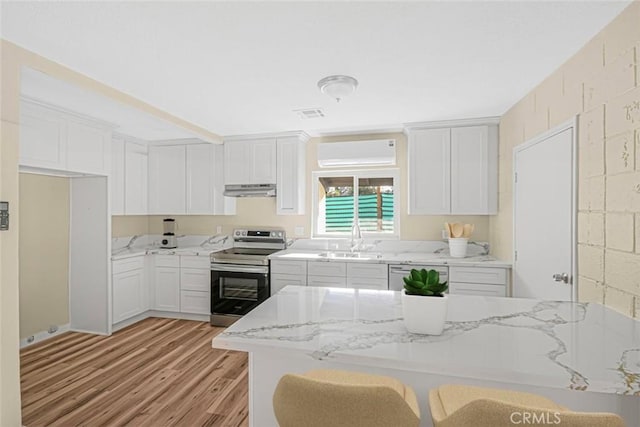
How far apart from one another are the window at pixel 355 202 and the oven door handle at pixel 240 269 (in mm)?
890

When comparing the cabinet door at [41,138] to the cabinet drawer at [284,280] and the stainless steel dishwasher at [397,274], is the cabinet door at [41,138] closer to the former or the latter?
the cabinet drawer at [284,280]

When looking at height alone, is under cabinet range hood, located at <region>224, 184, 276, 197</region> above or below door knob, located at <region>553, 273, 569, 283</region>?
above

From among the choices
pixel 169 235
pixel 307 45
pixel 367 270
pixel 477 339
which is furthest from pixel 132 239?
pixel 477 339

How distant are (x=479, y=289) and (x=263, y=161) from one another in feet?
9.23

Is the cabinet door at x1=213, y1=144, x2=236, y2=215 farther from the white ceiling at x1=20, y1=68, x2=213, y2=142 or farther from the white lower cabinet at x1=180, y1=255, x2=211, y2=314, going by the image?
the white lower cabinet at x1=180, y1=255, x2=211, y2=314

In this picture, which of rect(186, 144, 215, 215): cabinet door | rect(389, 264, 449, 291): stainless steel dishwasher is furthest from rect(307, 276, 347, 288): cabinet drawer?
rect(186, 144, 215, 215): cabinet door

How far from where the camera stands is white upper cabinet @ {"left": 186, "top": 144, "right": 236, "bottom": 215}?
4273mm

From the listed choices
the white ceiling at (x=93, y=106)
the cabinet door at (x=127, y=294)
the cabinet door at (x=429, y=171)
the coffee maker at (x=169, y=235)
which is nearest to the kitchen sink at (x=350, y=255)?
the cabinet door at (x=429, y=171)

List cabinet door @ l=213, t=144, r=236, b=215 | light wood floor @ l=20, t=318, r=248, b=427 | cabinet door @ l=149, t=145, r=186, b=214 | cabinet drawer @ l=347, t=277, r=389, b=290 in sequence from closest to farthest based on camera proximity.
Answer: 1. light wood floor @ l=20, t=318, r=248, b=427
2. cabinet drawer @ l=347, t=277, r=389, b=290
3. cabinet door @ l=213, t=144, r=236, b=215
4. cabinet door @ l=149, t=145, r=186, b=214

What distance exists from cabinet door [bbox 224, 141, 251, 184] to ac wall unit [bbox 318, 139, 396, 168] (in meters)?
→ 0.94

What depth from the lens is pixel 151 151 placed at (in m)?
4.45

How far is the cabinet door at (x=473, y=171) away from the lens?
3441mm

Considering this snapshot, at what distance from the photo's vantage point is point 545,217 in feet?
7.79

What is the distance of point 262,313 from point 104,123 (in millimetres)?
3070
